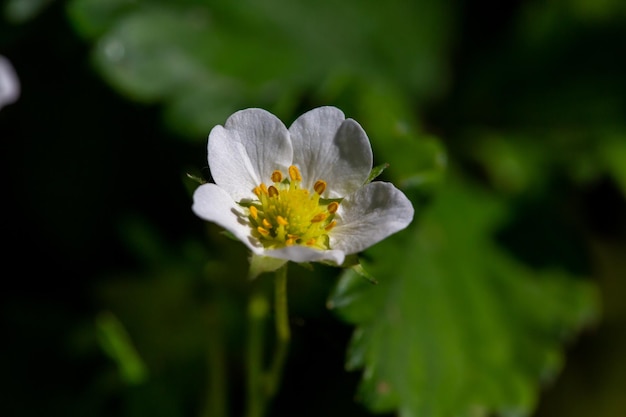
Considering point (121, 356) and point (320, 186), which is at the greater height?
point (320, 186)

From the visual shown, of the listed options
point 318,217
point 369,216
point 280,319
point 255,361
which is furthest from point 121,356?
point 369,216

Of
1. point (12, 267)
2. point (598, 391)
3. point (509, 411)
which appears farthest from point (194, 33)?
point (598, 391)

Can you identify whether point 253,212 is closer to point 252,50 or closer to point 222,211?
point 222,211

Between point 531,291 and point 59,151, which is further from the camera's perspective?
point 59,151

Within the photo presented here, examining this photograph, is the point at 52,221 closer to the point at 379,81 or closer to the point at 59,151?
the point at 59,151

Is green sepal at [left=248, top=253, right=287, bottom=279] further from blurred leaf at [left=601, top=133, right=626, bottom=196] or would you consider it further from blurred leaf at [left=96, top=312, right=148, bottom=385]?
blurred leaf at [left=601, top=133, right=626, bottom=196]
